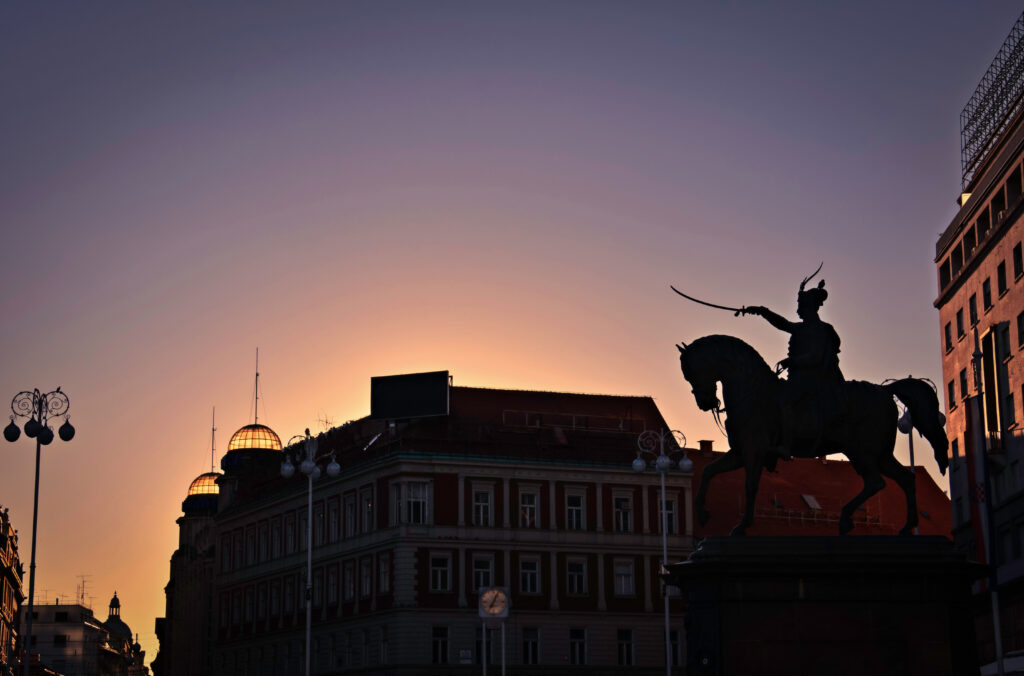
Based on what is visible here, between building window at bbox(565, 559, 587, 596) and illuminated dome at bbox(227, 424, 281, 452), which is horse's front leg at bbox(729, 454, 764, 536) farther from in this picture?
illuminated dome at bbox(227, 424, 281, 452)

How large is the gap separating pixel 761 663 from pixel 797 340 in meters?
5.72

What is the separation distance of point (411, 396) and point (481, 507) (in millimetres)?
7553

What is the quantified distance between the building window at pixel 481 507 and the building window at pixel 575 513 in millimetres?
4251

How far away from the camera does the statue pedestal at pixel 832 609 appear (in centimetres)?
2819

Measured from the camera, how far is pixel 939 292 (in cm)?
8100

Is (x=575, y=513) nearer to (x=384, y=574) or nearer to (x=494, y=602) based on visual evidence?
(x=384, y=574)

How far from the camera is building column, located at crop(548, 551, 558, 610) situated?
8919 cm

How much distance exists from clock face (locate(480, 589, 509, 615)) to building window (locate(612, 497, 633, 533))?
26931mm

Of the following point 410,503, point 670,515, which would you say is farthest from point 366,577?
point 670,515

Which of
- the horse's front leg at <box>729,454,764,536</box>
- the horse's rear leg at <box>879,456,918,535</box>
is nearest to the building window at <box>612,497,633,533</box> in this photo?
the horse's rear leg at <box>879,456,918,535</box>

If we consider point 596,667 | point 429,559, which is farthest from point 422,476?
point 596,667

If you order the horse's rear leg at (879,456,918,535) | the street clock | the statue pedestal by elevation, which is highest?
the street clock

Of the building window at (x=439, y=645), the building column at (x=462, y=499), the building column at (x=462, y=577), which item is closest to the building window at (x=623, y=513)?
the building column at (x=462, y=499)

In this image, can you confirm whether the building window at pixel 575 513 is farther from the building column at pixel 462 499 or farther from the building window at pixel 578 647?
the building column at pixel 462 499
